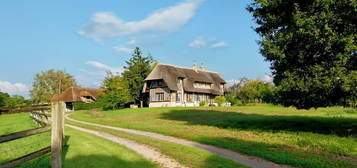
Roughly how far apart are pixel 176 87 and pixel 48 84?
175 feet

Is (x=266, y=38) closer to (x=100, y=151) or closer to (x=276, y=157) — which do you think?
(x=276, y=157)

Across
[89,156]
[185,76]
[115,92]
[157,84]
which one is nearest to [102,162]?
[89,156]

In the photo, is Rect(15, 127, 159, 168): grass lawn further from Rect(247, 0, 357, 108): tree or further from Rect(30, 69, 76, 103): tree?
Rect(30, 69, 76, 103): tree

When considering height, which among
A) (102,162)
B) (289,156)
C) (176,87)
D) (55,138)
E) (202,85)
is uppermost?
(202,85)

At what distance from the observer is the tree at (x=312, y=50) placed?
11984 mm

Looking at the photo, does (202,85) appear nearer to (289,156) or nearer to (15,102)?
(15,102)

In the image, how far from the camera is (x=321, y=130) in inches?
607

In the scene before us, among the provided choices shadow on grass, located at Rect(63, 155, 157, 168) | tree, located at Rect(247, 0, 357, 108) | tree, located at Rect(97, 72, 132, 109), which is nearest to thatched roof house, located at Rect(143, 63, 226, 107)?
tree, located at Rect(97, 72, 132, 109)

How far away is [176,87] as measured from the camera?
160ft

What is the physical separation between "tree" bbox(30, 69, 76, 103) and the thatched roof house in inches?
1701

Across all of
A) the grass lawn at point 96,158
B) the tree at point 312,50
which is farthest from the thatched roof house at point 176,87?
the grass lawn at point 96,158

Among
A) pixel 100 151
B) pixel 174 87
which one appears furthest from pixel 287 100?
pixel 174 87

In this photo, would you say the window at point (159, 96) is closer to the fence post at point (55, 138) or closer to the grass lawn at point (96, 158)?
the grass lawn at point (96, 158)

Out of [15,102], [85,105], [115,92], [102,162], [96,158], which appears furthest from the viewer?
[85,105]
